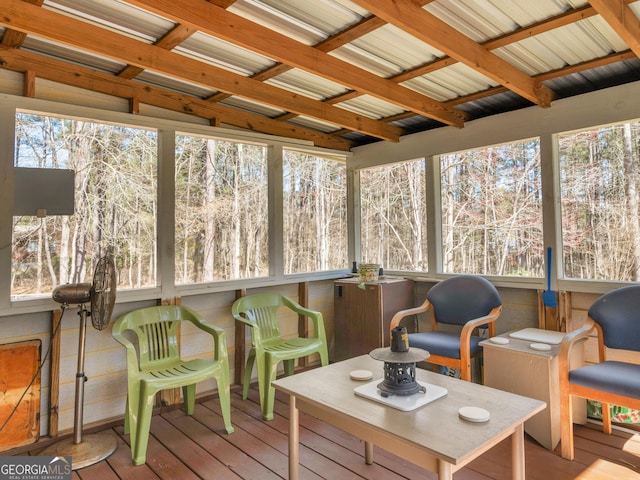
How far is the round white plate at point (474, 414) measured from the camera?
4.99 ft

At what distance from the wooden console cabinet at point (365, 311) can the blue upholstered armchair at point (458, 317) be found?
1.11ft

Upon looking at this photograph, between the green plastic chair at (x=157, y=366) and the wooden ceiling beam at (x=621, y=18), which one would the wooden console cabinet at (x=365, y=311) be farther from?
the wooden ceiling beam at (x=621, y=18)

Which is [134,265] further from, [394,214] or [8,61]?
[394,214]

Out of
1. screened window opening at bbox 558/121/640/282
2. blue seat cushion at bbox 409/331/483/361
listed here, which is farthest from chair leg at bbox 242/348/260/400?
screened window opening at bbox 558/121/640/282

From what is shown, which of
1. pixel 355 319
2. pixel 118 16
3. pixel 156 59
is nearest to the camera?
pixel 118 16

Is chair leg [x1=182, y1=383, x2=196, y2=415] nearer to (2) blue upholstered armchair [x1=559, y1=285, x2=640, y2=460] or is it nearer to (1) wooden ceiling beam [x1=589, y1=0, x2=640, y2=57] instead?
(2) blue upholstered armchair [x1=559, y1=285, x2=640, y2=460]

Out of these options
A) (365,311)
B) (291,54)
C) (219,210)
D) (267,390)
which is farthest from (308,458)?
(291,54)

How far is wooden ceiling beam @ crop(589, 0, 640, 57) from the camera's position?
182cm

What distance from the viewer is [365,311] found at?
3736 millimetres

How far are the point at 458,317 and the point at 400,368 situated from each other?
5.50 feet

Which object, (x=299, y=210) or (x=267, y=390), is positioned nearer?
(x=267, y=390)

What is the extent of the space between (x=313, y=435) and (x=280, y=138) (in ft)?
8.41

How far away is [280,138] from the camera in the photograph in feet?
12.6

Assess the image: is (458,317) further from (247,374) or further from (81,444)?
(81,444)
